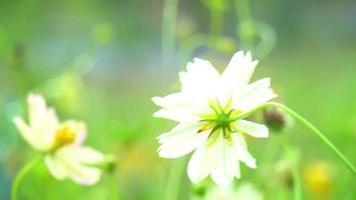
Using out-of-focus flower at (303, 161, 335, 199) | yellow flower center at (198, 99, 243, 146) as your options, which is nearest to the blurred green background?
out-of-focus flower at (303, 161, 335, 199)

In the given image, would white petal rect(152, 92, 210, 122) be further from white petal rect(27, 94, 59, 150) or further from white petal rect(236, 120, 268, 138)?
white petal rect(27, 94, 59, 150)

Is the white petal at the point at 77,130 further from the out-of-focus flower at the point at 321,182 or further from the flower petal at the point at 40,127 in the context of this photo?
the out-of-focus flower at the point at 321,182

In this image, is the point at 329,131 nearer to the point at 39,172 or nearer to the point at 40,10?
the point at 39,172

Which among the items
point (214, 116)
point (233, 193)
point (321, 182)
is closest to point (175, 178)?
point (233, 193)

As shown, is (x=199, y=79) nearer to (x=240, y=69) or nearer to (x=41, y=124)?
(x=240, y=69)

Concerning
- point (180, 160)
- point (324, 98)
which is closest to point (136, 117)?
point (324, 98)

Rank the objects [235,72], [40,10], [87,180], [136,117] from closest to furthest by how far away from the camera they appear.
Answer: [235,72], [87,180], [136,117], [40,10]

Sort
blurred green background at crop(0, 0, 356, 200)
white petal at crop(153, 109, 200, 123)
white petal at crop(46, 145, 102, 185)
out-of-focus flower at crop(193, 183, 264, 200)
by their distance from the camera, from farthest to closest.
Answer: blurred green background at crop(0, 0, 356, 200) → out-of-focus flower at crop(193, 183, 264, 200) → white petal at crop(46, 145, 102, 185) → white petal at crop(153, 109, 200, 123)
